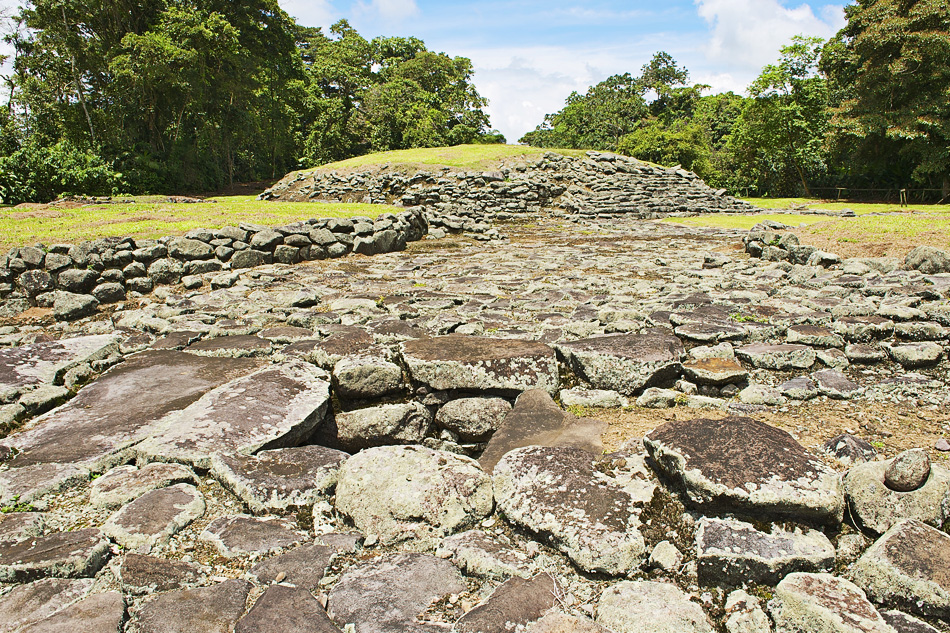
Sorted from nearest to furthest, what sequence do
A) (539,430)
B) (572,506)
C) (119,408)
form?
(572,506) < (539,430) < (119,408)

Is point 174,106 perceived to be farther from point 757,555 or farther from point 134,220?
point 757,555

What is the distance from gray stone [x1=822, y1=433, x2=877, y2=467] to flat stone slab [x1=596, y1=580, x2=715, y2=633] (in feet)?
3.92

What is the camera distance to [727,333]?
406 centimetres

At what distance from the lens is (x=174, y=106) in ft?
77.9

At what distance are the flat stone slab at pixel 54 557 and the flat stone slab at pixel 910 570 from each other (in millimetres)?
2648

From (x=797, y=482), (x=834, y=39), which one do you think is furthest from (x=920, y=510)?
(x=834, y=39)

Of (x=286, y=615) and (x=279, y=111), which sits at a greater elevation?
(x=279, y=111)

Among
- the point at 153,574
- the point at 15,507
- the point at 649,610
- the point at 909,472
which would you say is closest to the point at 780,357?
the point at 909,472

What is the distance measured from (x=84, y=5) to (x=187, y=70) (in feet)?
13.1

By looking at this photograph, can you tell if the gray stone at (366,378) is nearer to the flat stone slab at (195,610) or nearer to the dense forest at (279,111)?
the flat stone slab at (195,610)

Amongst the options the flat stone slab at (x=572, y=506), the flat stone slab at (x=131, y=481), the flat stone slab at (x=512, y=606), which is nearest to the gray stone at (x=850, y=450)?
the flat stone slab at (x=572, y=506)

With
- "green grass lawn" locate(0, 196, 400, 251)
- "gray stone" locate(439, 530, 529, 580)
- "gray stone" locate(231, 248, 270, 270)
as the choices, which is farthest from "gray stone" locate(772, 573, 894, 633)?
"green grass lawn" locate(0, 196, 400, 251)

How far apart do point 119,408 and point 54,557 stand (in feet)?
4.10

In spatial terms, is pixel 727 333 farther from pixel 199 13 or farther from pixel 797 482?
pixel 199 13
